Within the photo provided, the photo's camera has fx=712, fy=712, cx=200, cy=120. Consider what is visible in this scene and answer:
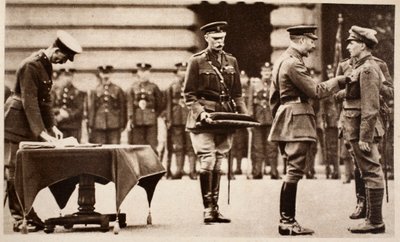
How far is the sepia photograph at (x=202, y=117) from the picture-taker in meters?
3.77

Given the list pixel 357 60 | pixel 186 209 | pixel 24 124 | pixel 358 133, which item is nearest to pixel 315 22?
pixel 357 60

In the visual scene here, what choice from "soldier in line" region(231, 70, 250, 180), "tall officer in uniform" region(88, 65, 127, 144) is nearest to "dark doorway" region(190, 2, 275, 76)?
"soldier in line" region(231, 70, 250, 180)

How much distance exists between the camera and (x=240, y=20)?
4.08m

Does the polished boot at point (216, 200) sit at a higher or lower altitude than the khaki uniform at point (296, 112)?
lower

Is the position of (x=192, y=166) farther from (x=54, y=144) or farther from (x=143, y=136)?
(x=54, y=144)

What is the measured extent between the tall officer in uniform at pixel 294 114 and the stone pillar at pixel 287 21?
266 millimetres

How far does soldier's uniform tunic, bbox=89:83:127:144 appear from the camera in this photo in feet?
13.9

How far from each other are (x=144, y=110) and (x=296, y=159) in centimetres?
121

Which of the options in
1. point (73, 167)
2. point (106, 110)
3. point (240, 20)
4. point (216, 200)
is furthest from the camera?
point (106, 110)

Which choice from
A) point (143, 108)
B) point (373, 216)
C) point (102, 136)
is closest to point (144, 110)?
point (143, 108)

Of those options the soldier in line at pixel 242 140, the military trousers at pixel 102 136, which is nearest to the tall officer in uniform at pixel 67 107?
the military trousers at pixel 102 136

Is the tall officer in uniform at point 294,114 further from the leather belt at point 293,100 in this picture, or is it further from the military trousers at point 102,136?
the military trousers at point 102,136

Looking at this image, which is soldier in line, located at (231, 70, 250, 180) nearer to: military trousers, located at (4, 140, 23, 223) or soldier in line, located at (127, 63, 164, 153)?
soldier in line, located at (127, 63, 164, 153)

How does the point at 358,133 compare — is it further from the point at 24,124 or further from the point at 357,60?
the point at 24,124
